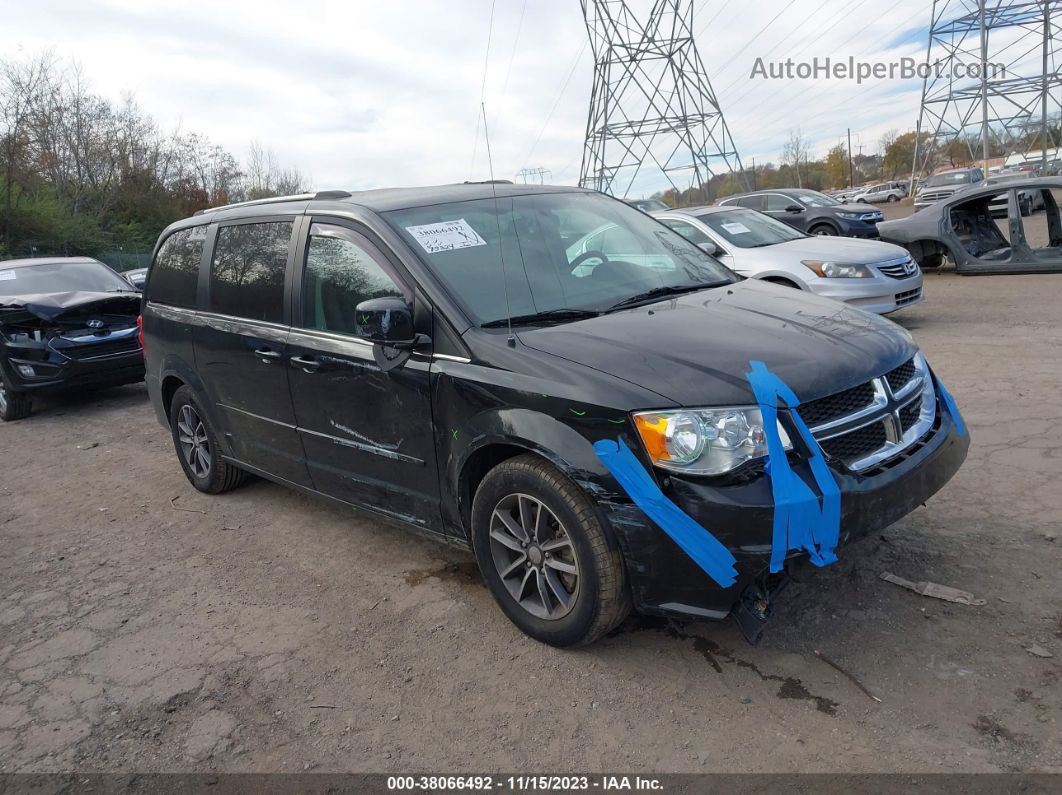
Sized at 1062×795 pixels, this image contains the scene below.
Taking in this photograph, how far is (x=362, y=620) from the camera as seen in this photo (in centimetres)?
368

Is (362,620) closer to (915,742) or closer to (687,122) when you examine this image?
(915,742)

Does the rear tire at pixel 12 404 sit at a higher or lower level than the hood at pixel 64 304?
lower

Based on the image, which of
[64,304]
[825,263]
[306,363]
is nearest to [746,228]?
[825,263]

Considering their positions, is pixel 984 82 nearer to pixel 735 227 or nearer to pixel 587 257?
pixel 735 227

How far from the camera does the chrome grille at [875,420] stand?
2902 millimetres

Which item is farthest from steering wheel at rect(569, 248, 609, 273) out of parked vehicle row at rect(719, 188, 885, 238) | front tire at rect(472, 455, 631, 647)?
parked vehicle row at rect(719, 188, 885, 238)

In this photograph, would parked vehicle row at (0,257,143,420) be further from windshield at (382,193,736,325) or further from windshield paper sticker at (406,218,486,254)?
windshield paper sticker at (406,218,486,254)

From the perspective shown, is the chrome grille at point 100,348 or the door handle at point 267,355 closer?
the door handle at point 267,355

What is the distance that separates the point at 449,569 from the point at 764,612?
5.61ft

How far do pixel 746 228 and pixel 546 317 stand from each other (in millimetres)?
6960

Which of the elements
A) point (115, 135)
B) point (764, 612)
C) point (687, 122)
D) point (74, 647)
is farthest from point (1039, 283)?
point (115, 135)

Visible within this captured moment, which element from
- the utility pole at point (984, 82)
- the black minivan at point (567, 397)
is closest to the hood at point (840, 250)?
the black minivan at point (567, 397)

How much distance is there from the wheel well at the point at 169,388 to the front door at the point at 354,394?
5.70 feet

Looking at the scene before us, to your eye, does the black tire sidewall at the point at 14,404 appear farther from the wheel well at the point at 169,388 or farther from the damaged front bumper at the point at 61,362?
the wheel well at the point at 169,388
